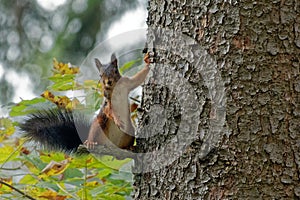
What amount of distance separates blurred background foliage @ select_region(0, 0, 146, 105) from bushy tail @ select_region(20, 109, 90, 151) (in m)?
2.03

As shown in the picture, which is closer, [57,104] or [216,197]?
[216,197]

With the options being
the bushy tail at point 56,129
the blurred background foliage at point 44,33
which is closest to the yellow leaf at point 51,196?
the bushy tail at point 56,129

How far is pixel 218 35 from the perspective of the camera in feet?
2.87

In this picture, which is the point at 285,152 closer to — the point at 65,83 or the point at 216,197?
the point at 216,197

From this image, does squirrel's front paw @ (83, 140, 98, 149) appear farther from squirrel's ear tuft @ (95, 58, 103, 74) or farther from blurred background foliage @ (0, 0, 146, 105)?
blurred background foliage @ (0, 0, 146, 105)

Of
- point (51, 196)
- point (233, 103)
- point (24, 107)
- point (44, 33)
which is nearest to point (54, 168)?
point (51, 196)

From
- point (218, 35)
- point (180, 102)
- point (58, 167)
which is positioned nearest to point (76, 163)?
point (58, 167)

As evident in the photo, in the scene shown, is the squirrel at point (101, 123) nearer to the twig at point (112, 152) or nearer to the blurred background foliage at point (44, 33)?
the twig at point (112, 152)

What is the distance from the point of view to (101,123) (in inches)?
48.9

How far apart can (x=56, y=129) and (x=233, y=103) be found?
1.65ft

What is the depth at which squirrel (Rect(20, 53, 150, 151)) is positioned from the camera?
3.94ft

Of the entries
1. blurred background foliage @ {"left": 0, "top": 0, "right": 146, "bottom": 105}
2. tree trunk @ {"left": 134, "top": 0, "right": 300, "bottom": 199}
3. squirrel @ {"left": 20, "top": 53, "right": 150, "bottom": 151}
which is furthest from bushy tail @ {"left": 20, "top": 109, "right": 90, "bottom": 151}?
blurred background foliage @ {"left": 0, "top": 0, "right": 146, "bottom": 105}

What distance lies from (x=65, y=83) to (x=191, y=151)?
47 cm

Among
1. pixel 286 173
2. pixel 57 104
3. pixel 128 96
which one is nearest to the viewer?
pixel 286 173
